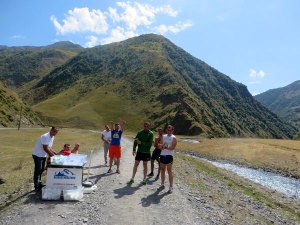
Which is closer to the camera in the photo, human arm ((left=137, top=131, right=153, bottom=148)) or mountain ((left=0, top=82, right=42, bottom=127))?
human arm ((left=137, top=131, right=153, bottom=148))

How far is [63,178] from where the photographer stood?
16.6 m

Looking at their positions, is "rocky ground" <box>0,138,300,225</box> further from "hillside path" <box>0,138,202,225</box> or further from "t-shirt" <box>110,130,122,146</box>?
"t-shirt" <box>110,130,122,146</box>

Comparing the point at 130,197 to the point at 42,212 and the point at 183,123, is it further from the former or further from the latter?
the point at 183,123

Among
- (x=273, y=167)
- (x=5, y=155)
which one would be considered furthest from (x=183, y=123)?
(x=5, y=155)

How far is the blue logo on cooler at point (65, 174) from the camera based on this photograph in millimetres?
16562

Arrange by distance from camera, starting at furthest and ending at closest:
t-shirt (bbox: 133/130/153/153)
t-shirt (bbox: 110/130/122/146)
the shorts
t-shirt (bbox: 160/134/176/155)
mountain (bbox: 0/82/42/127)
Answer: mountain (bbox: 0/82/42/127), t-shirt (bbox: 110/130/122/146), the shorts, t-shirt (bbox: 133/130/153/153), t-shirt (bbox: 160/134/176/155)

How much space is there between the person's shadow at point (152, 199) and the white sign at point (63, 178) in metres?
3.08

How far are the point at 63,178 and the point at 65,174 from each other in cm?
20

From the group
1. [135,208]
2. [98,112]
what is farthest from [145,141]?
[98,112]

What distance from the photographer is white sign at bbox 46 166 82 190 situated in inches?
649

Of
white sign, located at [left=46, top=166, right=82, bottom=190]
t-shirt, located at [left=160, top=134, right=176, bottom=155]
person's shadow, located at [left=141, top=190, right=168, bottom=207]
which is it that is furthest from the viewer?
t-shirt, located at [left=160, top=134, right=176, bottom=155]

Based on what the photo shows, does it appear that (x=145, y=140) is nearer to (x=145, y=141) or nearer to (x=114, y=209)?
(x=145, y=141)

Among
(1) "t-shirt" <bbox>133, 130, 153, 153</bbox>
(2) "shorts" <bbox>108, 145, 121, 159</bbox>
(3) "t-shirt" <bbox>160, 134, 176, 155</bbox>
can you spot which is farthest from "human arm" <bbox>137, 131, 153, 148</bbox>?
(2) "shorts" <bbox>108, 145, 121, 159</bbox>

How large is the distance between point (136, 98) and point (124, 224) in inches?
6931
